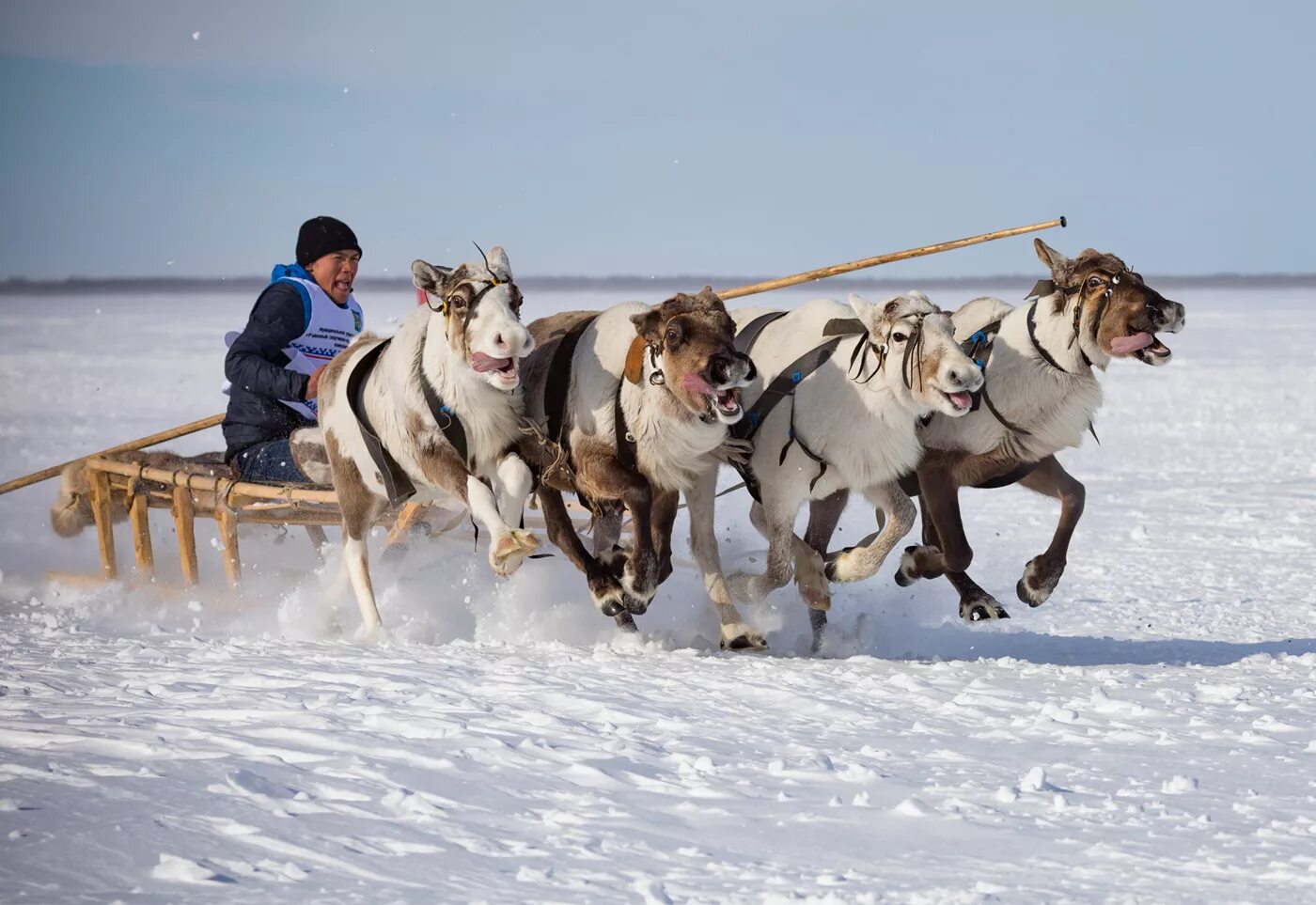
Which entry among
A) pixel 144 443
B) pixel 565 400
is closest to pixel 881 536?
pixel 565 400

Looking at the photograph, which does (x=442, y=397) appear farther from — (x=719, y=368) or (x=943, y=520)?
(x=943, y=520)

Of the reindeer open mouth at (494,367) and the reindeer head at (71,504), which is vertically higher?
the reindeer open mouth at (494,367)

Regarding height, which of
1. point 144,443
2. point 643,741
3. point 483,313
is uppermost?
point 483,313

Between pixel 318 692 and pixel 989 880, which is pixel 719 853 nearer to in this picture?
pixel 989 880

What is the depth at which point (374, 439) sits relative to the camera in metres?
7.03

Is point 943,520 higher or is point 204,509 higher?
point 943,520

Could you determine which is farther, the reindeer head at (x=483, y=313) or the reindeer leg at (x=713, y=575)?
the reindeer leg at (x=713, y=575)

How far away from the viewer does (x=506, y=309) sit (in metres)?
6.46

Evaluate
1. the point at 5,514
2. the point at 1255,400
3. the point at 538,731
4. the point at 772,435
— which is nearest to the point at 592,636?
the point at 772,435

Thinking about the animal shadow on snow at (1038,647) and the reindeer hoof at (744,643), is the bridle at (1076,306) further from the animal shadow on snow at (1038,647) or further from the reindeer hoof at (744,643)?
the reindeer hoof at (744,643)

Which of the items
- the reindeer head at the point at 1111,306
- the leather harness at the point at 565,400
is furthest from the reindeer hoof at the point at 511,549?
the reindeer head at the point at 1111,306

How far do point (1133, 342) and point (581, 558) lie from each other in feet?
8.29

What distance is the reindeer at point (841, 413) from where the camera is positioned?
21.8ft

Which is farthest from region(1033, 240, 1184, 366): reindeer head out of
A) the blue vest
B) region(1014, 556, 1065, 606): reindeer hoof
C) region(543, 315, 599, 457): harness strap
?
the blue vest
